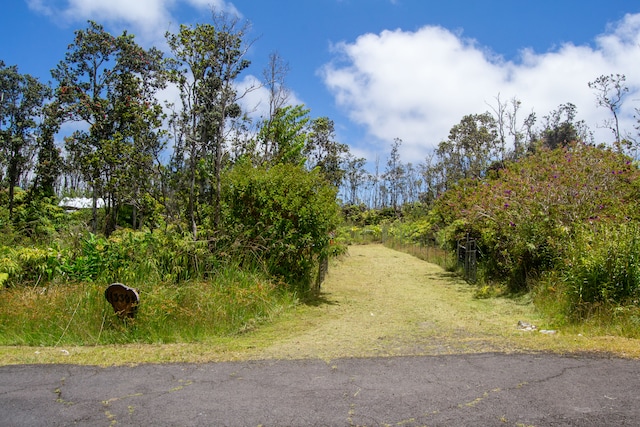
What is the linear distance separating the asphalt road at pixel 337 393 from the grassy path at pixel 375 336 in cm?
49

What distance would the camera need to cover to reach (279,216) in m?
11.3

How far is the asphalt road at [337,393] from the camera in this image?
171 inches

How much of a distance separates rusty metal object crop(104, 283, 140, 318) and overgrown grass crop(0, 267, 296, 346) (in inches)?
6.7

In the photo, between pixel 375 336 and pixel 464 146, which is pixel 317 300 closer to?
pixel 375 336

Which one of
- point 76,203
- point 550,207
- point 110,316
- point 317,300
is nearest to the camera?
point 110,316

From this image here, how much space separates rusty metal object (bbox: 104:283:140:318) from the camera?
759 cm

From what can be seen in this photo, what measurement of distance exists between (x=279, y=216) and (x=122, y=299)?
14.4 ft

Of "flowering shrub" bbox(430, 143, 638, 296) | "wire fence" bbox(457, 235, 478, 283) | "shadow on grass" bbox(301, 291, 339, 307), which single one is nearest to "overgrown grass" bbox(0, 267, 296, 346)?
"shadow on grass" bbox(301, 291, 339, 307)

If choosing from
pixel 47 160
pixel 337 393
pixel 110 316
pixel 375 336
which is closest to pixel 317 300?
pixel 375 336

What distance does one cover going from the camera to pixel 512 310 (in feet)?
35.2

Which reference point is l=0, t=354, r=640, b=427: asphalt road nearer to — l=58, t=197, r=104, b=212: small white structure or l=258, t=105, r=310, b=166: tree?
l=258, t=105, r=310, b=166: tree

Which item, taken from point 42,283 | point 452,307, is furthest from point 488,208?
point 42,283

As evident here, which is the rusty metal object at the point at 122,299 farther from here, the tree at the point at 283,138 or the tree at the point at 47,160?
the tree at the point at 47,160

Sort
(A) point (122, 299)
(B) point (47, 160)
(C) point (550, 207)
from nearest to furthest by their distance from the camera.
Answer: (A) point (122, 299)
(C) point (550, 207)
(B) point (47, 160)
